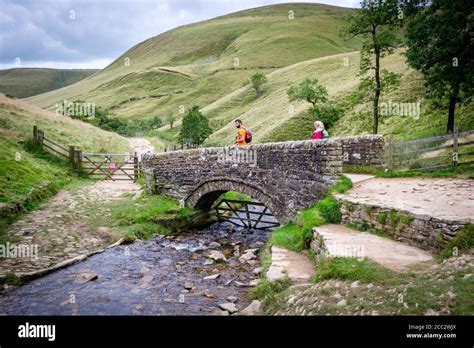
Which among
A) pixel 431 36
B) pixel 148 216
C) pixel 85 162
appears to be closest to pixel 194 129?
pixel 85 162

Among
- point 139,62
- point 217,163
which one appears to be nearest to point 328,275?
point 217,163

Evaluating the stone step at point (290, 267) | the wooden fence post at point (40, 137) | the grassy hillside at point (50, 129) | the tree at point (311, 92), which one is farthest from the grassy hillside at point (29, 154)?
the tree at point (311, 92)

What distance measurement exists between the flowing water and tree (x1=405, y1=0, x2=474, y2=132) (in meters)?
13.6

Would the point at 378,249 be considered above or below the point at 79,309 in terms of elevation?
above

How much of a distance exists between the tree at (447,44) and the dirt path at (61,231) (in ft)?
56.4

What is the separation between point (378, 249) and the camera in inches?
248

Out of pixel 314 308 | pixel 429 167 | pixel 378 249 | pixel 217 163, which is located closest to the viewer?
pixel 314 308

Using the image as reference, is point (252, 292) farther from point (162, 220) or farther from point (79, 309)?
point (162, 220)

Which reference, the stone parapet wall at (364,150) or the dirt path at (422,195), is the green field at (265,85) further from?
the dirt path at (422,195)

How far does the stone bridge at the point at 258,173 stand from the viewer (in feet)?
32.4

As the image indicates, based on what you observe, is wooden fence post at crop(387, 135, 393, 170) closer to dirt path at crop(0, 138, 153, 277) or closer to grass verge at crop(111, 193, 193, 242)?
grass verge at crop(111, 193, 193, 242)

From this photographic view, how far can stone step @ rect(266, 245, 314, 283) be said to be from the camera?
700cm

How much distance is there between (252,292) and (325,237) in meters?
2.12

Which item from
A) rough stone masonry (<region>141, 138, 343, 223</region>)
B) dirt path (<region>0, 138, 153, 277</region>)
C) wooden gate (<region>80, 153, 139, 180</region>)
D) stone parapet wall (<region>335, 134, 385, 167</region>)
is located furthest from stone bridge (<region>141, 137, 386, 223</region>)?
wooden gate (<region>80, 153, 139, 180</region>)
